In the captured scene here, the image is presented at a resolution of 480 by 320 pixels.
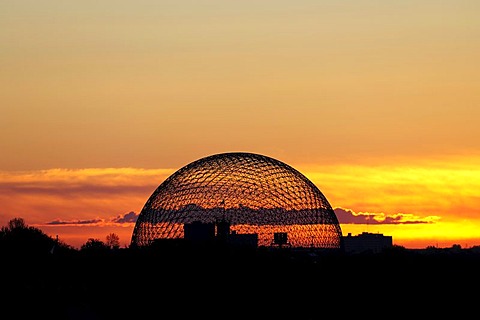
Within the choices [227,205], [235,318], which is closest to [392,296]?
[235,318]

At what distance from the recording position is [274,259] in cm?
10194

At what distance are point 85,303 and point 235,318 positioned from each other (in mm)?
10244

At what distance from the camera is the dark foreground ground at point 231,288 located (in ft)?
249

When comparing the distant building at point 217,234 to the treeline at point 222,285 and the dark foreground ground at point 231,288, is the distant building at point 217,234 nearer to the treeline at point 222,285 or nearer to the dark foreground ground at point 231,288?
the treeline at point 222,285

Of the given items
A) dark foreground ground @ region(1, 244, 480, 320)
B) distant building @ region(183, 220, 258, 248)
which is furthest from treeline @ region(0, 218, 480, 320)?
distant building @ region(183, 220, 258, 248)

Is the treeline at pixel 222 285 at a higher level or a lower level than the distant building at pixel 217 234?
lower

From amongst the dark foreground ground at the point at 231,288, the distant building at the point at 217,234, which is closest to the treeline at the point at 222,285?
the dark foreground ground at the point at 231,288

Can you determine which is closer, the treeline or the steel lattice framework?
the treeline

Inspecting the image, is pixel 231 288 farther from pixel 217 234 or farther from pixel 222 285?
pixel 217 234

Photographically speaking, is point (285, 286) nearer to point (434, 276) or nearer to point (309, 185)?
point (434, 276)

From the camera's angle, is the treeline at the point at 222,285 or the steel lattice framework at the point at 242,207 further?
the steel lattice framework at the point at 242,207

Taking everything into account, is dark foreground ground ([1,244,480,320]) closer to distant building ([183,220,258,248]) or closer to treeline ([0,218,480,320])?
treeline ([0,218,480,320])

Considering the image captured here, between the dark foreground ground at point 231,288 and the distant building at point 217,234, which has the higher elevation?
the distant building at point 217,234

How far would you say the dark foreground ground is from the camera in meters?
75.9
